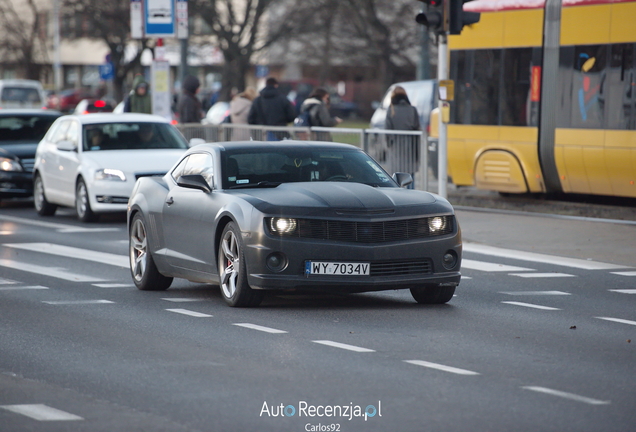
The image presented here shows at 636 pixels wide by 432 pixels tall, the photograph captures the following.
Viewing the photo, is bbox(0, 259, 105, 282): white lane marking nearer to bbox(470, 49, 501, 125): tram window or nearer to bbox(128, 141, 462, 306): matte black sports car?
bbox(128, 141, 462, 306): matte black sports car

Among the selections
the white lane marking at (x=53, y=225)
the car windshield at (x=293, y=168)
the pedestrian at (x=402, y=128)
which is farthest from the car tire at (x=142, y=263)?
the pedestrian at (x=402, y=128)

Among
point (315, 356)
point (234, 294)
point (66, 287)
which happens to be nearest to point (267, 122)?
point (66, 287)

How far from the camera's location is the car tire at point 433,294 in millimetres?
10422

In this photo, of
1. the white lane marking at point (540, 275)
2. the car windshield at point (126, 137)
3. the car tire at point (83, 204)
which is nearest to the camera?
the white lane marking at point (540, 275)

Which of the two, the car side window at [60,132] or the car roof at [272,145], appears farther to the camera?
the car side window at [60,132]

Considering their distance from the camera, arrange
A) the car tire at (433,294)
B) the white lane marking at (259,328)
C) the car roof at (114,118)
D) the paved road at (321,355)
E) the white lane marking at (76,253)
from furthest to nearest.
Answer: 1. the car roof at (114,118)
2. the white lane marking at (76,253)
3. the car tire at (433,294)
4. the white lane marking at (259,328)
5. the paved road at (321,355)

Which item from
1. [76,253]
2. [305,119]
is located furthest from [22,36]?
[76,253]

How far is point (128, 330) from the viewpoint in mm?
9188

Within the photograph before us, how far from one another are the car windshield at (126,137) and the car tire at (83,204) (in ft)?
2.00

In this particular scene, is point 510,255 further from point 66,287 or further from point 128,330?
point 128,330

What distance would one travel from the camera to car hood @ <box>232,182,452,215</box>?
32.2 ft

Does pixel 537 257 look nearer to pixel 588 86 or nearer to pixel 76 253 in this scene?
pixel 76 253

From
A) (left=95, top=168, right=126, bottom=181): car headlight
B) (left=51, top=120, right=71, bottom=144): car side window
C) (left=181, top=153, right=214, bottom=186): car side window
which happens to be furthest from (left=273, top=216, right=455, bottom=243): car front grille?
(left=51, top=120, right=71, bottom=144): car side window

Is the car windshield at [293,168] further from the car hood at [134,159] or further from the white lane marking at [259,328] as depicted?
the car hood at [134,159]
